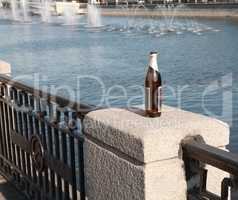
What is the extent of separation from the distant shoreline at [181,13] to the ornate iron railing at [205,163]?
57604mm


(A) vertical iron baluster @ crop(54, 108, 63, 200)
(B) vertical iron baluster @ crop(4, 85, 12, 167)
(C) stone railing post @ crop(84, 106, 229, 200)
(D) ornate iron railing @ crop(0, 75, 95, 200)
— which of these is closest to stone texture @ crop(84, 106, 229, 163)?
(C) stone railing post @ crop(84, 106, 229, 200)

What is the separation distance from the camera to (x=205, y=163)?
263 cm

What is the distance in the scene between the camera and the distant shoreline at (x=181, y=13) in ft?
197

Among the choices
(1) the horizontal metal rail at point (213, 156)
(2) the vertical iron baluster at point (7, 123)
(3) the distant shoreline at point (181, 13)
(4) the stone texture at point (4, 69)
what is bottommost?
(3) the distant shoreline at point (181, 13)

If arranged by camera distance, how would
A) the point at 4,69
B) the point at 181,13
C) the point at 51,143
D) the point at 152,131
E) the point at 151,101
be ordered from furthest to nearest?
1. the point at 181,13
2. the point at 4,69
3. the point at 51,143
4. the point at 151,101
5. the point at 152,131

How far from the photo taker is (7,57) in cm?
2692

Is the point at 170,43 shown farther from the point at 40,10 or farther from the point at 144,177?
the point at 40,10

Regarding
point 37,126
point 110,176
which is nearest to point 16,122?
point 37,126

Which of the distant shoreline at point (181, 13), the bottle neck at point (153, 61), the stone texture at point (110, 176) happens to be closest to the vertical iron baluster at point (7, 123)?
the stone texture at point (110, 176)

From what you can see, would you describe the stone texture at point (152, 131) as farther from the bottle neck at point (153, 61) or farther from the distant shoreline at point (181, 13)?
the distant shoreline at point (181, 13)

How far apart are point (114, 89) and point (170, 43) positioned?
60.7 ft

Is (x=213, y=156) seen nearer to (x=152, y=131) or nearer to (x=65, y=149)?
(x=152, y=131)

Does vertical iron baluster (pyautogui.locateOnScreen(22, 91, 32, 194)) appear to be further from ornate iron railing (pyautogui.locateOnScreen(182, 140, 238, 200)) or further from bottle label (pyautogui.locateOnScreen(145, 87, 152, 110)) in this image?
ornate iron railing (pyautogui.locateOnScreen(182, 140, 238, 200))

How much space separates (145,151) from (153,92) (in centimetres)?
56
